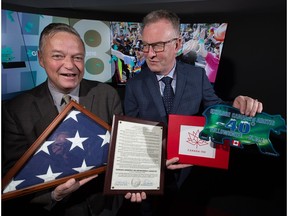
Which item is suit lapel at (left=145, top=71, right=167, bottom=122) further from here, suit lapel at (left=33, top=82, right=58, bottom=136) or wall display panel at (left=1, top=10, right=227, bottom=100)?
suit lapel at (left=33, top=82, right=58, bottom=136)

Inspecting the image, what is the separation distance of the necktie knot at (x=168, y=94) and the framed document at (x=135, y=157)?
0.13 metres

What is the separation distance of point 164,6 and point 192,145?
0.80 meters

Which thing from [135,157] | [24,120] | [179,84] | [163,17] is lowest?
[135,157]

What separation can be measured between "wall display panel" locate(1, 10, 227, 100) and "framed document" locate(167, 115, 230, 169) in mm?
311

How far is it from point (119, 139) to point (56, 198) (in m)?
0.46

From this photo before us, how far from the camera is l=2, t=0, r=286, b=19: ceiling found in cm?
160

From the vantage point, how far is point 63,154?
1519mm

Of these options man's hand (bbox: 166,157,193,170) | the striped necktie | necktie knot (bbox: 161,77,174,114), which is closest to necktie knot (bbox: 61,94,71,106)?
the striped necktie

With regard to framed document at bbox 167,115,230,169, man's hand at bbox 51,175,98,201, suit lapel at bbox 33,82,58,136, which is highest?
suit lapel at bbox 33,82,58,136

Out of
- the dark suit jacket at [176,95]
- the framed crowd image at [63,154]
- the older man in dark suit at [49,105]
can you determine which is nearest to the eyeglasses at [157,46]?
the dark suit jacket at [176,95]

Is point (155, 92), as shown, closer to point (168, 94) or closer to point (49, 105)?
point (168, 94)

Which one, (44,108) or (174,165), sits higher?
(44,108)

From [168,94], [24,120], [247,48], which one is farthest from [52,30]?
[247,48]

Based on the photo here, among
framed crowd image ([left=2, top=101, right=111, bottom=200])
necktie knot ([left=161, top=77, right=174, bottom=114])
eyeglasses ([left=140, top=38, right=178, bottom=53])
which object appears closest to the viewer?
framed crowd image ([left=2, top=101, right=111, bottom=200])
